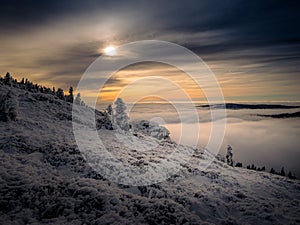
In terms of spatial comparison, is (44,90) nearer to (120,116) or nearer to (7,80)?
(7,80)

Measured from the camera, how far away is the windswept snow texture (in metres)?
14.5

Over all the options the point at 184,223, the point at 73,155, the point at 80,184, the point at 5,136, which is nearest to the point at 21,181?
the point at 80,184

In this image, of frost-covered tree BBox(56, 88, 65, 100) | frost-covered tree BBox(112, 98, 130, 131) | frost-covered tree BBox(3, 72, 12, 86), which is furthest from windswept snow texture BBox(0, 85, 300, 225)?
frost-covered tree BBox(56, 88, 65, 100)

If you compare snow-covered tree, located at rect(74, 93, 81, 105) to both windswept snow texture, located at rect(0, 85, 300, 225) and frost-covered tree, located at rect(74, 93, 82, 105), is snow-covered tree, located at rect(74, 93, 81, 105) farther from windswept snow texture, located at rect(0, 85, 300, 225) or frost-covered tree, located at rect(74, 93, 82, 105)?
windswept snow texture, located at rect(0, 85, 300, 225)

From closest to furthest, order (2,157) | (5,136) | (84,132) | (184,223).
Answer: (184,223), (2,157), (5,136), (84,132)

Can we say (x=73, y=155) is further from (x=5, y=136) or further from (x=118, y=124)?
(x=118, y=124)

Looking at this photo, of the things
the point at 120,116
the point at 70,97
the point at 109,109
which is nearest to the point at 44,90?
the point at 70,97

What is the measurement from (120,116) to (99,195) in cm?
3710

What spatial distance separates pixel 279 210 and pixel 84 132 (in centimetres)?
3349

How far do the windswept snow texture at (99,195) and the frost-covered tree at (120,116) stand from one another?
18.5m

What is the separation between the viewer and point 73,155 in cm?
2659

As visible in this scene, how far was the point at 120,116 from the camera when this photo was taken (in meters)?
53.1

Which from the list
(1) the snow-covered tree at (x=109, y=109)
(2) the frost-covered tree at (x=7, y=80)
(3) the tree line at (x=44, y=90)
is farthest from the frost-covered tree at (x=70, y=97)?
(2) the frost-covered tree at (x=7, y=80)

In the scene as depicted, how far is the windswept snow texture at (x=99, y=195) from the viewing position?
1452cm
